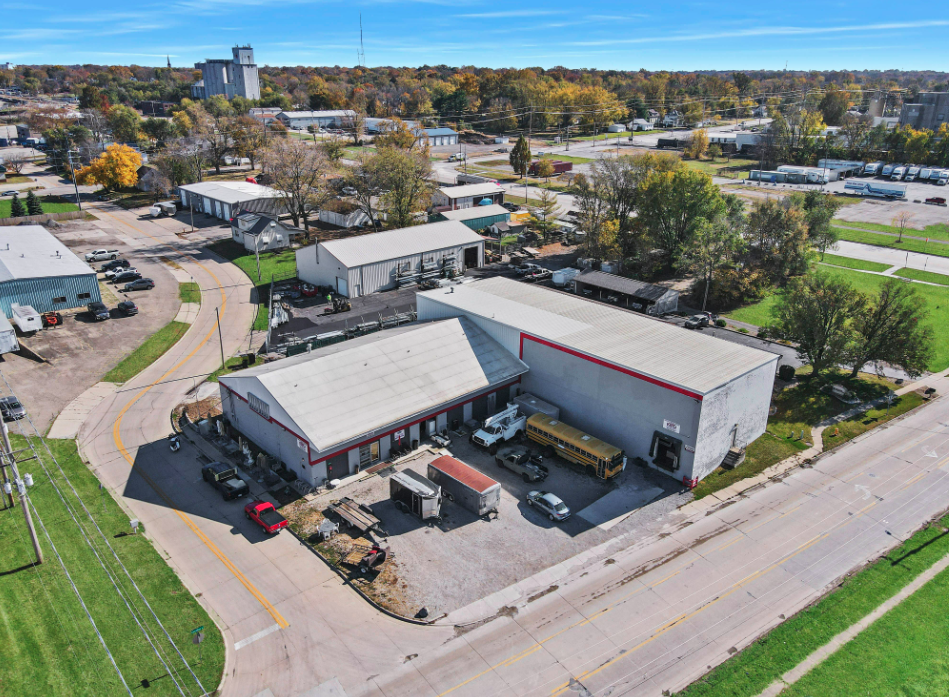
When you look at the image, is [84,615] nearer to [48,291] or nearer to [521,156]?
[48,291]

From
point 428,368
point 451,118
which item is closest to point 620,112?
point 451,118

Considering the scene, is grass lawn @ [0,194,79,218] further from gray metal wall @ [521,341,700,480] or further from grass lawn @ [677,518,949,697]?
grass lawn @ [677,518,949,697]

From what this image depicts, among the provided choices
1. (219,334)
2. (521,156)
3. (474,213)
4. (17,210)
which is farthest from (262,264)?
(521,156)

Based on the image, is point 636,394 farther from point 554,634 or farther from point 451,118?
point 451,118

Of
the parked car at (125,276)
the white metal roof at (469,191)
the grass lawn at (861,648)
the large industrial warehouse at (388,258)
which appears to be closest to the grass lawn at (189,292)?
the parked car at (125,276)

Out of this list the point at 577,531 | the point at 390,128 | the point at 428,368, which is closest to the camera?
the point at 577,531

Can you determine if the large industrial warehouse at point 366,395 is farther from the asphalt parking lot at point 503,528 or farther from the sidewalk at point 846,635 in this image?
the sidewalk at point 846,635
